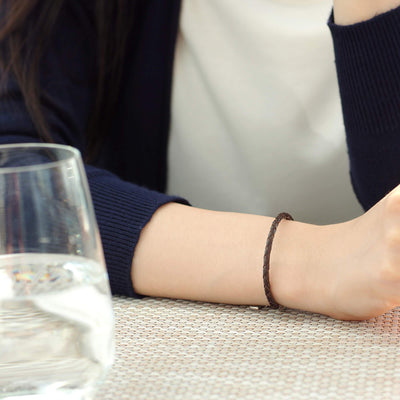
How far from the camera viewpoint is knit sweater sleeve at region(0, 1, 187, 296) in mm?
584

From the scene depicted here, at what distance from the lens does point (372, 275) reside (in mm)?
479

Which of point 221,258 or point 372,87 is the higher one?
point 372,87

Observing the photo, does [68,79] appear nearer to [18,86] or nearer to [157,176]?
[18,86]

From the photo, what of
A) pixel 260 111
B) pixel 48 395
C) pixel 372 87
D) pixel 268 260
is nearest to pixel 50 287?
pixel 48 395

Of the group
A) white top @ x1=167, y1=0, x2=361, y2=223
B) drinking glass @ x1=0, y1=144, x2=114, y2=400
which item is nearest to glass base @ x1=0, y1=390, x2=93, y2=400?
drinking glass @ x1=0, y1=144, x2=114, y2=400

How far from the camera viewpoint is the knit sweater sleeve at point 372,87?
663 mm

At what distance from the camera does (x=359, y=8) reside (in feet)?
2.18

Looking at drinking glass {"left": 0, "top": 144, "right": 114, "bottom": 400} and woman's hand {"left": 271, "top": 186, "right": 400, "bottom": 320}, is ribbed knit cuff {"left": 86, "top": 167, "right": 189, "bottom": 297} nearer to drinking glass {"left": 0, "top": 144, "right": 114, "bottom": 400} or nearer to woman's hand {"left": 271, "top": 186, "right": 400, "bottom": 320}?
woman's hand {"left": 271, "top": 186, "right": 400, "bottom": 320}

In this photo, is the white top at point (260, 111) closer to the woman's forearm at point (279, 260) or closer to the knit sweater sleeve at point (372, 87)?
the knit sweater sleeve at point (372, 87)

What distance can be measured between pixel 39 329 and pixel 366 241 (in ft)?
0.91

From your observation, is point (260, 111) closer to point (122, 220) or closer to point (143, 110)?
point (143, 110)

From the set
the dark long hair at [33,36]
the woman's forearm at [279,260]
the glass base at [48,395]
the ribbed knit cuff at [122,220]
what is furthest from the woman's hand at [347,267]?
the dark long hair at [33,36]

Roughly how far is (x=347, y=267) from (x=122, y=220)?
20 centimetres

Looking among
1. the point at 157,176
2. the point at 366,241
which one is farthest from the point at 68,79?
the point at 366,241
